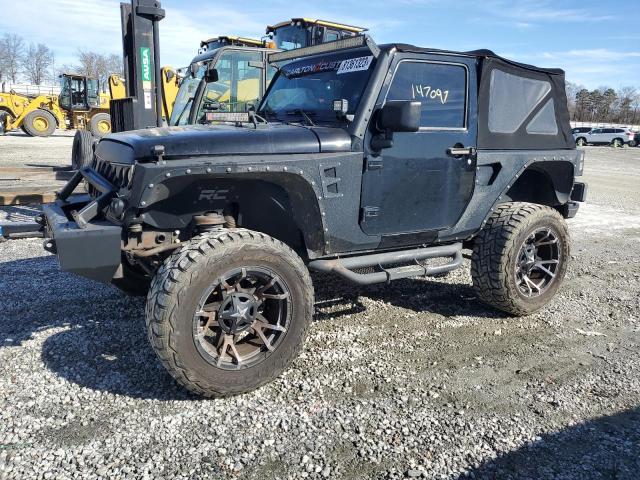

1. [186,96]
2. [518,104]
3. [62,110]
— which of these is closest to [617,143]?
[62,110]

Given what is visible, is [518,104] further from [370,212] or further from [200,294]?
[200,294]

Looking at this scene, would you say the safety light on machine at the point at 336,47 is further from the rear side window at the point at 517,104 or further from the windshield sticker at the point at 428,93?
the rear side window at the point at 517,104

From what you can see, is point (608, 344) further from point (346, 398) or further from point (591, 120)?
point (591, 120)

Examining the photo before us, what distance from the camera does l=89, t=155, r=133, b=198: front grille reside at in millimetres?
3331

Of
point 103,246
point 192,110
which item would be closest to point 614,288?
point 103,246

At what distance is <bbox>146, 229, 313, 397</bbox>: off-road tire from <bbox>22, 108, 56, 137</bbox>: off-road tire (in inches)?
974

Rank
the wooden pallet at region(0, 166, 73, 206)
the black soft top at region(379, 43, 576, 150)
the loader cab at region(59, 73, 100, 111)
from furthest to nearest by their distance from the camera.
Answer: the loader cab at region(59, 73, 100, 111)
the wooden pallet at region(0, 166, 73, 206)
the black soft top at region(379, 43, 576, 150)

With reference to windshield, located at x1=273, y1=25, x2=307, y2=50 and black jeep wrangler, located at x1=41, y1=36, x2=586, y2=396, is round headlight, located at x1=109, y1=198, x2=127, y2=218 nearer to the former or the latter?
black jeep wrangler, located at x1=41, y1=36, x2=586, y2=396

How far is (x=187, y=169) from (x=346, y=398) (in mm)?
1681

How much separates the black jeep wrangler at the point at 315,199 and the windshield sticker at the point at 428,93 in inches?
0.5

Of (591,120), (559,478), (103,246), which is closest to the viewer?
(559,478)

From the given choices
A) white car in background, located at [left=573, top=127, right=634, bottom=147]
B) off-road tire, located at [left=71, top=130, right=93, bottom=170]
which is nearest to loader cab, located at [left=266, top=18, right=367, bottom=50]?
off-road tire, located at [left=71, top=130, right=93, bottom=170]

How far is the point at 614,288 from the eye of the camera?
568cm

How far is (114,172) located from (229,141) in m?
0.87
